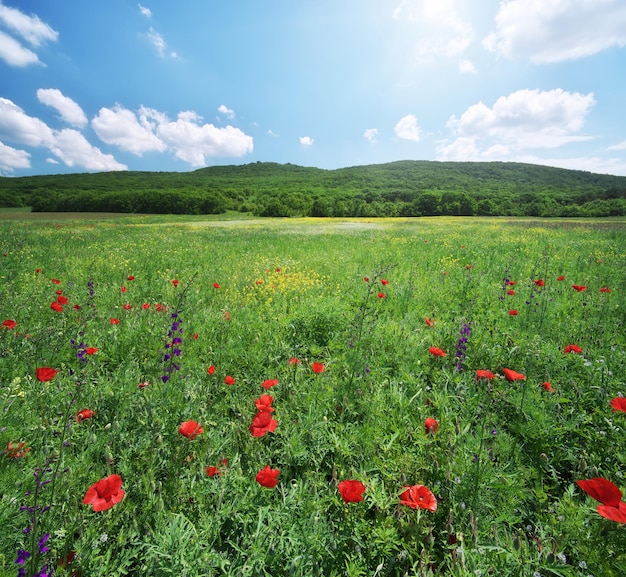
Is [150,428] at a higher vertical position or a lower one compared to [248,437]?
higher

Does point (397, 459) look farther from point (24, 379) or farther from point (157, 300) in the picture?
point (157, 300)

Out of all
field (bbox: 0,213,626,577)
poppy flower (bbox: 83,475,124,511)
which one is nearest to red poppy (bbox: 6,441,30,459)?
field (bbox: 0,213,626,577)

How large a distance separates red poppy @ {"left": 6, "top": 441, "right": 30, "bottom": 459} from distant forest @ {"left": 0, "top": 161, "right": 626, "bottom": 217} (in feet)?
249

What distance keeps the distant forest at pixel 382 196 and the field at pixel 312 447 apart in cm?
7413

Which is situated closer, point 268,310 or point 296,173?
point 268,310

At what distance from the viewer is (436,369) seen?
11.6 feet

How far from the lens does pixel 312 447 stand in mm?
2291

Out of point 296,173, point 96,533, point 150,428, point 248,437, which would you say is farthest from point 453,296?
point 296,173

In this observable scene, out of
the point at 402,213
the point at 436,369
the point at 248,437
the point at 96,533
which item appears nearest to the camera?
the point at 96,533

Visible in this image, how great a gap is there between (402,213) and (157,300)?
271 feet

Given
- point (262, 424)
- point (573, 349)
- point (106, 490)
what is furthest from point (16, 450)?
point (573, 349)

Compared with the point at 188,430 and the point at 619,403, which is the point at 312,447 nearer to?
the point at 188,430

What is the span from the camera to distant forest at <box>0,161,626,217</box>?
7600 centimetres

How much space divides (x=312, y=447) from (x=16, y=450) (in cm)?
188
